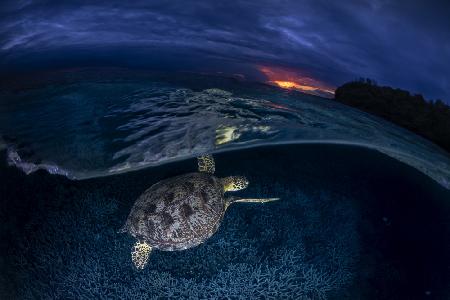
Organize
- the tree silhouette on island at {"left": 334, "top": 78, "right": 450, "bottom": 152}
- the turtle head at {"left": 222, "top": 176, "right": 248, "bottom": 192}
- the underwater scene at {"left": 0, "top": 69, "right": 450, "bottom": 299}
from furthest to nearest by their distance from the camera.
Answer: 1. the turtle head at {"left": 222, "top": 176, "right": 248, "bottom": 192}
2. the underwater scene at {"left": 0, "top": 69, "right": 450, "bottom": 299}
3. the tree silhouette on island at {"left": 334, "top": 78, "right": 450, "bottom": 152}

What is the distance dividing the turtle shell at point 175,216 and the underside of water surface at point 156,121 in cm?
220

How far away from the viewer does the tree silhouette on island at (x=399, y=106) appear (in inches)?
231

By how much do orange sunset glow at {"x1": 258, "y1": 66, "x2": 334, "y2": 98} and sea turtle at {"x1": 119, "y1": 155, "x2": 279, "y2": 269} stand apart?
293cm

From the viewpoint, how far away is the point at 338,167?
49.1 feet

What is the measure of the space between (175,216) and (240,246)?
311 centimetres

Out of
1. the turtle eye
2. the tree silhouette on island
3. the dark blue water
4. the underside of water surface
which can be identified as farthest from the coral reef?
the tree silhouette on island

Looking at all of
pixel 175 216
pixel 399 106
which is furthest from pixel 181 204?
pixel 399 106

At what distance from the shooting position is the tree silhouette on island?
588 cm

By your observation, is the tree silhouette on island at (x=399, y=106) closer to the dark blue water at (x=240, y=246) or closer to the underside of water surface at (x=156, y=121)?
the underside of water surface at (x=156, y=121)

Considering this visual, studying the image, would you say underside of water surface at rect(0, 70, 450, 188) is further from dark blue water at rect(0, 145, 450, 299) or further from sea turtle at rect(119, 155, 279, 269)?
sea turtle at rect(119, 155, 279, 269)

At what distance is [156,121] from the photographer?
8.05 meters

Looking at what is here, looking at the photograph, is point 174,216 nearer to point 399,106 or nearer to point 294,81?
point 294,81

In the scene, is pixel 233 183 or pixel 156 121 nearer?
pixel 233 183

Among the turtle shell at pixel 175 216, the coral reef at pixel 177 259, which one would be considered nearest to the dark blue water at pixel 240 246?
the coral reef at pixel 177 259
